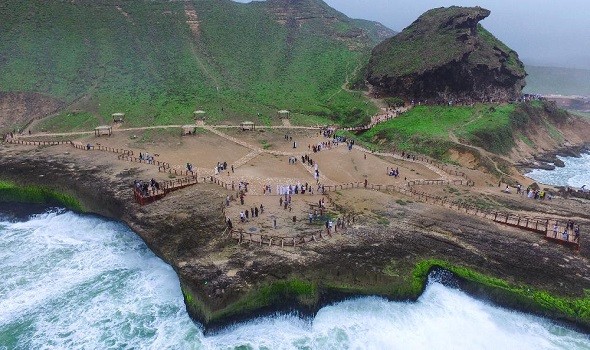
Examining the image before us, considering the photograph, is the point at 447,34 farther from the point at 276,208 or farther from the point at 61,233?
the point at 61,233

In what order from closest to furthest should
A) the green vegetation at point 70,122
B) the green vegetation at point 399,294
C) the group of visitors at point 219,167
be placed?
the green vegetation at point 399,294
the group of visitors at point 219,167
the green vegetation at point 70,122

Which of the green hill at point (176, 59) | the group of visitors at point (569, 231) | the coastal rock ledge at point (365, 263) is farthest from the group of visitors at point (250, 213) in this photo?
the green hill at point (176, 59)

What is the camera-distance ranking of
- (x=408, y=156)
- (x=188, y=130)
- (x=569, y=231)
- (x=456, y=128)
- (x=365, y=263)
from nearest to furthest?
(x=365, y=263) < (x=569, y=231) < (x=408, y=156) < (x=188, y=130) < (x=456, y=128)

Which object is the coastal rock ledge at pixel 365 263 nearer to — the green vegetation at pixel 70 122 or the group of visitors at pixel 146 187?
the group of visitors at pixel 146 187

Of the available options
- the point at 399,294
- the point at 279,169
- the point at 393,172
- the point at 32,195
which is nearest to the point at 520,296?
the point at 399,294

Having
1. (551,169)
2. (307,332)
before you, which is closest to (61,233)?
(307,332)

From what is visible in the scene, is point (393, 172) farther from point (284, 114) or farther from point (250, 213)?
point (284, 114)

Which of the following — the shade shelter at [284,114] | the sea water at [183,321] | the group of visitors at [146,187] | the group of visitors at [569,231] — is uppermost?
the shade shelter at [284,114]
